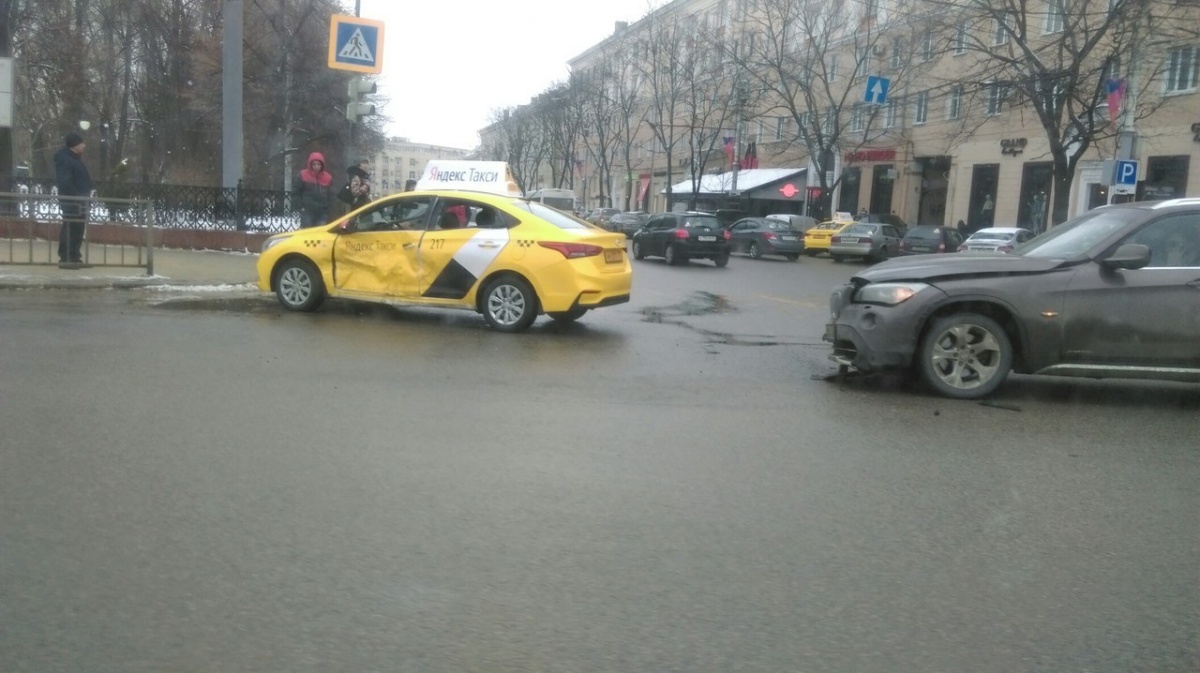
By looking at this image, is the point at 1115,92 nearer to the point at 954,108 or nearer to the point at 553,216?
the point at 553,216

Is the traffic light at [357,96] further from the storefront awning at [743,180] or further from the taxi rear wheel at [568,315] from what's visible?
the storefront awning at [743,180]

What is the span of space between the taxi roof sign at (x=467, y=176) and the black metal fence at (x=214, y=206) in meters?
4.40

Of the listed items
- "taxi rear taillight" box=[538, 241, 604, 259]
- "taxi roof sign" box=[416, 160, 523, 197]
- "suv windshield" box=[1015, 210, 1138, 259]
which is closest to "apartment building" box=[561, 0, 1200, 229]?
"taxi roof sign" box=[416, 160, 523, 197]

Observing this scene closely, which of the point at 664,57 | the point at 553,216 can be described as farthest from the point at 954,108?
the point at 553,216

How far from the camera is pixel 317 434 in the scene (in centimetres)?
627

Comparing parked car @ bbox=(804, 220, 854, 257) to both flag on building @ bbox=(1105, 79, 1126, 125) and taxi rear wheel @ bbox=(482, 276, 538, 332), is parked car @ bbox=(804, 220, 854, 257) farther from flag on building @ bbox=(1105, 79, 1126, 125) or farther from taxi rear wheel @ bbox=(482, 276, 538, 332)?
taxi rear wheel @ bbox=(482, 276, 538, 332)

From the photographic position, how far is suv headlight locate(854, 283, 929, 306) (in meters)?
8.08

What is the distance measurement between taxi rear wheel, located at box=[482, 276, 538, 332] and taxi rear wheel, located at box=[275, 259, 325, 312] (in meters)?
2.21

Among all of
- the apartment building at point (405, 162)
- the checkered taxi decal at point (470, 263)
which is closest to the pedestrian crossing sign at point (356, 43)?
the checkered taxi decal at point (470, 263)

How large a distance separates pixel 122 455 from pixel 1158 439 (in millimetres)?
6477

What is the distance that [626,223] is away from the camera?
50.4 meters

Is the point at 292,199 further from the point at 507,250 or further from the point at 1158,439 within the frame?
the point at 1158,439

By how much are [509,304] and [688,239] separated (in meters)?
16.9

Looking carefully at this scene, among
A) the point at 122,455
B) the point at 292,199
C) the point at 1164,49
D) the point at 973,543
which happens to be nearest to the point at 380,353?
the point at 122,455
